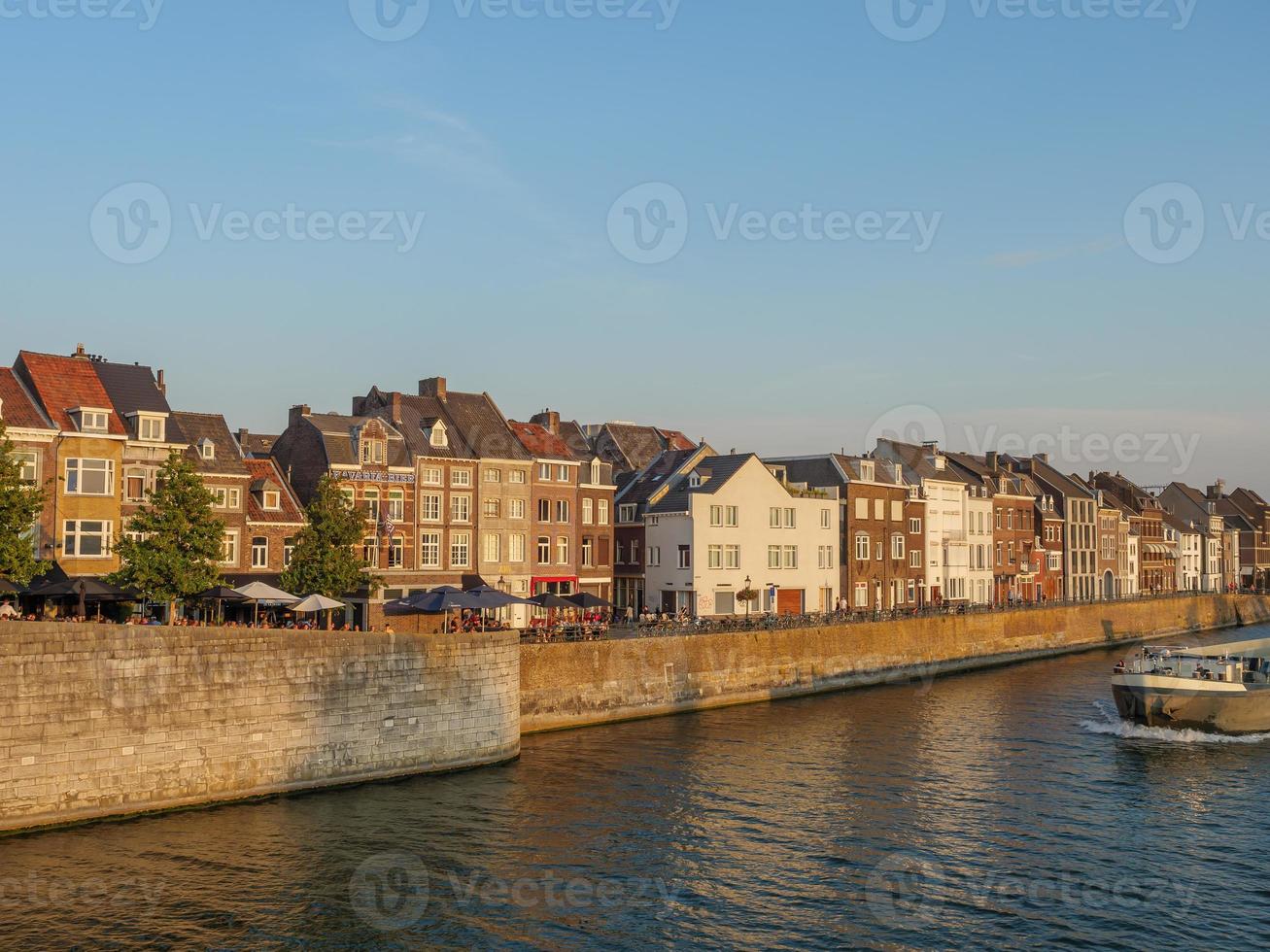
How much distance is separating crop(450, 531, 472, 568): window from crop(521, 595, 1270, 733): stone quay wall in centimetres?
1517

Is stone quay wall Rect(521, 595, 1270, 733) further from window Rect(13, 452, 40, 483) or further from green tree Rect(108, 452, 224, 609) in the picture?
window Rect(13, 452, 40, 483)

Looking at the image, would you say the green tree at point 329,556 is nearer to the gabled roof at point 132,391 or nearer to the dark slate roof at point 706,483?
the gabled roof at point 132,391

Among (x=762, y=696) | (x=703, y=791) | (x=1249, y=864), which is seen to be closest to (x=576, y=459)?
(x=762, y=696)

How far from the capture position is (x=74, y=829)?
3197 cm

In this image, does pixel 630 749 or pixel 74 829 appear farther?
pixel 630 749

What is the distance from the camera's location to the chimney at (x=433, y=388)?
69.4 m

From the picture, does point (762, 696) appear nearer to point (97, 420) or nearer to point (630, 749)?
point (630, 749)

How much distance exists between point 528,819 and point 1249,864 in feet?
68.6

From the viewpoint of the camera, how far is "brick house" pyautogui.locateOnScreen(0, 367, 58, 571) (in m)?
47.4

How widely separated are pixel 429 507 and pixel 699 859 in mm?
36453

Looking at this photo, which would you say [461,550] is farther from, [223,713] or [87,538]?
[223,713]

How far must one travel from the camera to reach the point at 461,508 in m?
65.4

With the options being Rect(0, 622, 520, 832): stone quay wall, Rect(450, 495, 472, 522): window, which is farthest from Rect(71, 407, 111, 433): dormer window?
Rect(450, 495, 472, 522): window

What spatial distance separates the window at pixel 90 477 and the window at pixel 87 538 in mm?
1321
